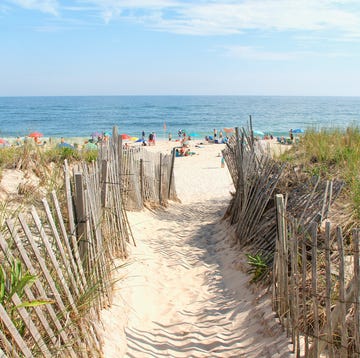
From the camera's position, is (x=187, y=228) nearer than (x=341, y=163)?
No

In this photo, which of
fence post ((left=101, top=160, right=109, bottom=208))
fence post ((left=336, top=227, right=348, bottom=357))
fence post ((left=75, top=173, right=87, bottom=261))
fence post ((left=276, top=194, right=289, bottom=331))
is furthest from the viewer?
fence post ((left=101, top=160, right=109, bottom=208))

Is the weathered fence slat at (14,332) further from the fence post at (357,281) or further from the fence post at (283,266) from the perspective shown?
the fence post at (283,266)

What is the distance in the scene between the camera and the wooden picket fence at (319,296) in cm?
244

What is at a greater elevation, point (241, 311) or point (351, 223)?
point (351, 223)

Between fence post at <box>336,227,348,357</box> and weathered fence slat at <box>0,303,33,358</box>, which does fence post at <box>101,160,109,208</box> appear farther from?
fence post at <box>336,227,348,357</box>

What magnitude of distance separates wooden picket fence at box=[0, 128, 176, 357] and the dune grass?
2939 millimetres

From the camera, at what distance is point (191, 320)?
4301 millimetres

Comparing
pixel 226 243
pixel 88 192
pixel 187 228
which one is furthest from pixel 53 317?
pixel 187 228

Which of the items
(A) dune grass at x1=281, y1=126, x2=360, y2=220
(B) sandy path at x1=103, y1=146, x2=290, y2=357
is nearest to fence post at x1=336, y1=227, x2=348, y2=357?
(B) sandy path at x1=103, y1=146, x2=290, y2=357

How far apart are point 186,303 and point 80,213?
5.81 feet

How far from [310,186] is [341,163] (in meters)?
2.31

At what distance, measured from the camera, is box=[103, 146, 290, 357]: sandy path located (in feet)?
12.0

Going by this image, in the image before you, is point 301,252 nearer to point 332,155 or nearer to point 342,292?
point 342,292

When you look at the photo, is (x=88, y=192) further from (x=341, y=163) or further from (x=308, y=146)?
(x=308, y=146)
